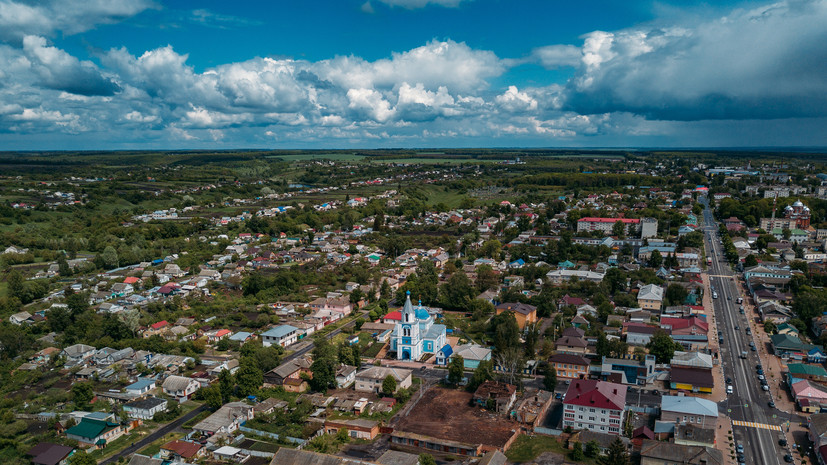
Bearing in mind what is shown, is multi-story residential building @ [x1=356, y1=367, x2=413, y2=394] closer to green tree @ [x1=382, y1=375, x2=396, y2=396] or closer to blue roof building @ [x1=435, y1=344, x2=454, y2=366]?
green tree @ [x1=382, y1=375, x2=396, y2=396]

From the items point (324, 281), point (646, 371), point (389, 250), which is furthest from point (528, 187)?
point (646, 371)

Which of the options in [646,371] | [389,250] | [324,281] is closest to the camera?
[646,371]

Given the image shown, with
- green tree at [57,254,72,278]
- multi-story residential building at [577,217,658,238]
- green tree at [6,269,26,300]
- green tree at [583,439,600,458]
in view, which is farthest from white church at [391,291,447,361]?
multi-story residential building at [577,217,658,238]

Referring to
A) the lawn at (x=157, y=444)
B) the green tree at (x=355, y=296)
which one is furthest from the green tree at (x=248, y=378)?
the green tree at (x=355, y=296)

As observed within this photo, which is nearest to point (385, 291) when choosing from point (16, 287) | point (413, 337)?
point (413, 337)

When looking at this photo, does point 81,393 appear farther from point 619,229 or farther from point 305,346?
point 619,229

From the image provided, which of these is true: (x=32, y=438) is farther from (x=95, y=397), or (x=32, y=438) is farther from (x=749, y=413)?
(x=749, y=413)

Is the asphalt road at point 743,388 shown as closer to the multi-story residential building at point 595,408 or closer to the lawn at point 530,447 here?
the multi-story residential building at point 595,408
